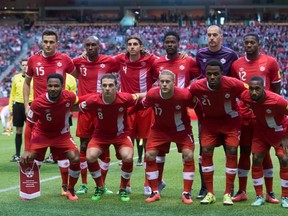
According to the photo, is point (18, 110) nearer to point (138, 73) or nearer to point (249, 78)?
point (138, 73)

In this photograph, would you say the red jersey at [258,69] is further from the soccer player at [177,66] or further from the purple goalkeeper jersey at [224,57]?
the soccer player at [177,66]

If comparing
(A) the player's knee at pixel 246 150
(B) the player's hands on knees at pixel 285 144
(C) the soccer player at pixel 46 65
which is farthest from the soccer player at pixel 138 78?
(B) the player's hands on knees at pixel 285 144

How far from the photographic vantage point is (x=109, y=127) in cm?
965

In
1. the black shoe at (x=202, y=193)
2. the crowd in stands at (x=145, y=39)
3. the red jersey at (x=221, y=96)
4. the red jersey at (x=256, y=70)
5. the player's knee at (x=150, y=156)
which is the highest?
the red jersey at (x=256, y=70)

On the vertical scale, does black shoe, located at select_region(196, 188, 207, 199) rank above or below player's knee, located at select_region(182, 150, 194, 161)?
below

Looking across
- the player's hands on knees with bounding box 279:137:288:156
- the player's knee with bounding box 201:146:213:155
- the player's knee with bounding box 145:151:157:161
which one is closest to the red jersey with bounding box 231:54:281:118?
the player's hands on knees with bounding box 279:137:288:156

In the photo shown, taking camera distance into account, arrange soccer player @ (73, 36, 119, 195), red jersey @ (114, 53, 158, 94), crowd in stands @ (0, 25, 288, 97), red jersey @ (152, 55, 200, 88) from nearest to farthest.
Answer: red jersey @ (152, 55, 200, 88)
soccer player @ (73, 36, 119, 195)
red jersey @ (114, 53, 158, 94)
crowd in stands @ (0, 25, 288, 97)

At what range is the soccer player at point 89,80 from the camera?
1019 cm

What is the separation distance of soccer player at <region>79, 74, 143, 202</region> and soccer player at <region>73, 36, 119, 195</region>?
438 millimetres

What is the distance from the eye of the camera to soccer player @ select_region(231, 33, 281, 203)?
9250 mm

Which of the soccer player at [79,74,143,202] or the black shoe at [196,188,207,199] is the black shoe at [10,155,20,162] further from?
the black shoe at [196,188,207,199]

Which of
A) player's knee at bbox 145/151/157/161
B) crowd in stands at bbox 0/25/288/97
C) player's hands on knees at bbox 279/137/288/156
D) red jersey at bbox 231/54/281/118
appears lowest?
crowd in stands at bbox 0/25/288/97

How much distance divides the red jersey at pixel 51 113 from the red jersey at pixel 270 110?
98.9 inches

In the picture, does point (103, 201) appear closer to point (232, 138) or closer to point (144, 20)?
point (232, 138)
